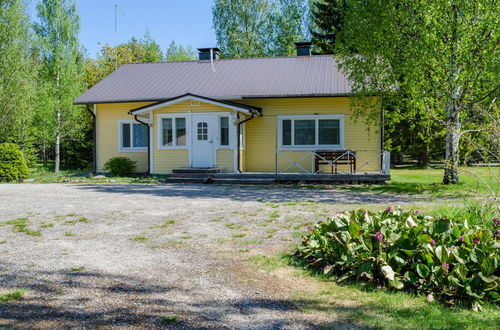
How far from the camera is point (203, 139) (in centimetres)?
Result: 1712

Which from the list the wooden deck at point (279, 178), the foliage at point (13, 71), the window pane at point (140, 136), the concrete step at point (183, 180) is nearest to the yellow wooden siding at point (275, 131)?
the wooden deck at point (279, 178)

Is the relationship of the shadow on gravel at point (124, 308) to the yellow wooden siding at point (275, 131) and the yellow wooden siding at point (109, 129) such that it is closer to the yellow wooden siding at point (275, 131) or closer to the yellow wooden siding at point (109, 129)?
the yellow wooden siding at point (275, 131)

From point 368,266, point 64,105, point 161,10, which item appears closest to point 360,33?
point 368,266

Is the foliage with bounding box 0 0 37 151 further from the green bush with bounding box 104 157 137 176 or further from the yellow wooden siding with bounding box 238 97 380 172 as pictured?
the yellow wooden siding with bounding box 238 97 380 172

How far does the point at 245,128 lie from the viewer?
18016mm

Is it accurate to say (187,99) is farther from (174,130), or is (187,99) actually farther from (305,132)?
(305,132)

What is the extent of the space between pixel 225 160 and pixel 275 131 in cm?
241

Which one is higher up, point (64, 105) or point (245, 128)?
point (64, 105)

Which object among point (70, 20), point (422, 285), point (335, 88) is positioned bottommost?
point (422, 285)

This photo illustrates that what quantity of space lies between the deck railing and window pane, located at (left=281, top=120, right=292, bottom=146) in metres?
0.39

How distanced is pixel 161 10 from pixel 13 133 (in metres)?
15.0

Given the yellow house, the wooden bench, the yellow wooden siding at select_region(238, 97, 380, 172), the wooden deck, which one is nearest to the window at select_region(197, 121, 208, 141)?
the yellow house

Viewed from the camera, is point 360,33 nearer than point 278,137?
Yes

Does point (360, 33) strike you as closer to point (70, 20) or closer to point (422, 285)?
point (422, 285)
